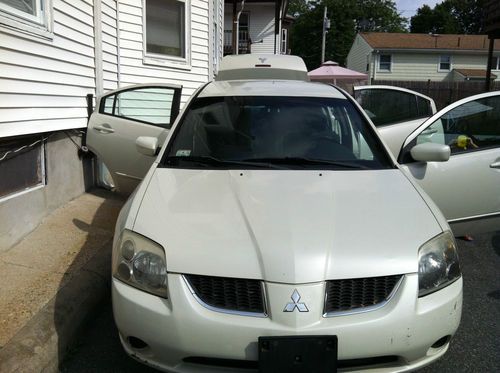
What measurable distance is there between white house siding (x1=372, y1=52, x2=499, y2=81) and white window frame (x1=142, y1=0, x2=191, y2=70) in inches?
1097

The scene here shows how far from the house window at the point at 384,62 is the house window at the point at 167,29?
28088mm

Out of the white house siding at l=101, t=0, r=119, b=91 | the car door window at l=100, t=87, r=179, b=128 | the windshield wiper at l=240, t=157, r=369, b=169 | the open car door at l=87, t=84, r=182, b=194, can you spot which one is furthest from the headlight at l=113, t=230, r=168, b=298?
the white house siding at l=101, t=0, r=119, b=91

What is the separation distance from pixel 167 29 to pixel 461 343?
7.88 metres

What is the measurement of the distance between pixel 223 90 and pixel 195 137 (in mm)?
646

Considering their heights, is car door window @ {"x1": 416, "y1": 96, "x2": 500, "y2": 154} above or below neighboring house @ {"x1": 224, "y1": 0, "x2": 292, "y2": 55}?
below

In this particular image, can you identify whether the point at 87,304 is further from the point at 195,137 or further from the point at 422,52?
the point at 422,52

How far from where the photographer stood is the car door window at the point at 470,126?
4.54 m

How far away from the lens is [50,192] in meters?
5.22

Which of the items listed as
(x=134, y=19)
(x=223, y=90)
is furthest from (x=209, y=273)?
(x=134, y=19)

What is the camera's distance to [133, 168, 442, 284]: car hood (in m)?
2.34

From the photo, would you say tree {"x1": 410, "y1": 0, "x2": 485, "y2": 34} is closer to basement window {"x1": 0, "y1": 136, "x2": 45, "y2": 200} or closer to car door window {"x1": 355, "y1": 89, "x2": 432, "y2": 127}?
car door window {"x1": 355, "y1": 89, "x2": 432, "y2": 127}

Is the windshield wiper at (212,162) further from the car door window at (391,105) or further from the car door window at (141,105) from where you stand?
the car door window at (391,105)

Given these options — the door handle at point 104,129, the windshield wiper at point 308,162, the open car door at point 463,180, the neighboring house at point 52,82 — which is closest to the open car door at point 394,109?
the open car door at point 463,180

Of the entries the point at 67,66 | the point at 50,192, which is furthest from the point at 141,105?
the point at 50,192
